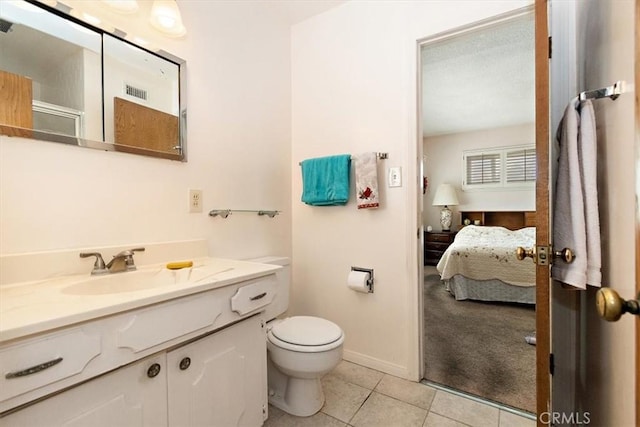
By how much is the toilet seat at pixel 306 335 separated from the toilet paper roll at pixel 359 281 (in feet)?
1.24

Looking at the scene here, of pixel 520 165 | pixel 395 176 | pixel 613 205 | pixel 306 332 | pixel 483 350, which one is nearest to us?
pixel 613 205

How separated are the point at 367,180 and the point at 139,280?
4.26ft

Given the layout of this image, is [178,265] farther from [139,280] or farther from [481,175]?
[481,175]

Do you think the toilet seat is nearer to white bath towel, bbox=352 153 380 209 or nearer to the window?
white bath towel, bbox=352 153 380 209

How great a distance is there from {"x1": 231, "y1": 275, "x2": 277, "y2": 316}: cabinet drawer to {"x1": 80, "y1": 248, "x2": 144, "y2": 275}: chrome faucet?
1.65 ft

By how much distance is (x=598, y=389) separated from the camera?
104 cm

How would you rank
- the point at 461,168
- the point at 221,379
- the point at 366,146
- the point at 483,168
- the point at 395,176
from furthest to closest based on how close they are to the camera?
1. the point at 461,168
2. the point at 483,168
3. the point at 366,146
4. the point at 395,176
5. the point at 221,379

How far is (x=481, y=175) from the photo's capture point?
5.23 m

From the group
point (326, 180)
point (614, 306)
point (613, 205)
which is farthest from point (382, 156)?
point (614, 306)

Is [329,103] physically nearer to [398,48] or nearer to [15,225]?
[398,48]

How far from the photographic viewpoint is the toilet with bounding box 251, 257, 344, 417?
4.42 feet

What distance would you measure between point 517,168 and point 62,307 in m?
5.82

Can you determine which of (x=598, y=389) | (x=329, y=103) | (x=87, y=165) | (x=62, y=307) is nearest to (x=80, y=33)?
(x=87, y=165)

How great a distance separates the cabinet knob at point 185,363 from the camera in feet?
3.16
